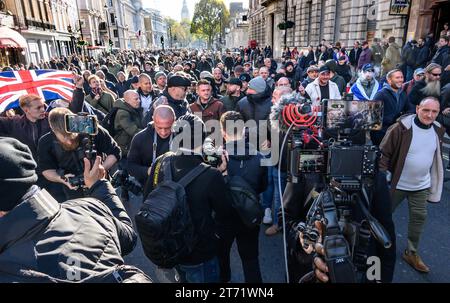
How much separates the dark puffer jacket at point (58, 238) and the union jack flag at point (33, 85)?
3.96m

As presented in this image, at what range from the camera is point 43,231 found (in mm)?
1286

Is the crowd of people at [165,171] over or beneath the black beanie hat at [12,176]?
beneath

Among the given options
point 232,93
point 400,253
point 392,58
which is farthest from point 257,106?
point 392,58

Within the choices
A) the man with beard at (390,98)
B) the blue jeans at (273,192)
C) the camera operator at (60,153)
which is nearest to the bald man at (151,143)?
the camera operator at (60,153)

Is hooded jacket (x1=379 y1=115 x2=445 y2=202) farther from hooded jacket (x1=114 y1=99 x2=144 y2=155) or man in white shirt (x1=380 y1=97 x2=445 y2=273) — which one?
hooded jacket (x1=114 y1=99 x2=144 y2=155)

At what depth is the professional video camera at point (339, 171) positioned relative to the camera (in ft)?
5.37

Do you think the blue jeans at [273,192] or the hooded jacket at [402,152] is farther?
the blue jeans at [273,192]

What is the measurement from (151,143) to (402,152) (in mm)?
2823

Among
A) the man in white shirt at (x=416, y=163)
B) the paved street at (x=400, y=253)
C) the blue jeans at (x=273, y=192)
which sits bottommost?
the paved street at (x=400, y=253)

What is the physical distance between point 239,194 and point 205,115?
124 inches

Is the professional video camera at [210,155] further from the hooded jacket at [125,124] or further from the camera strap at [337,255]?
the hooded jacket at [125,124]

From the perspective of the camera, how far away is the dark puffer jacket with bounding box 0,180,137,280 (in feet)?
3.92
